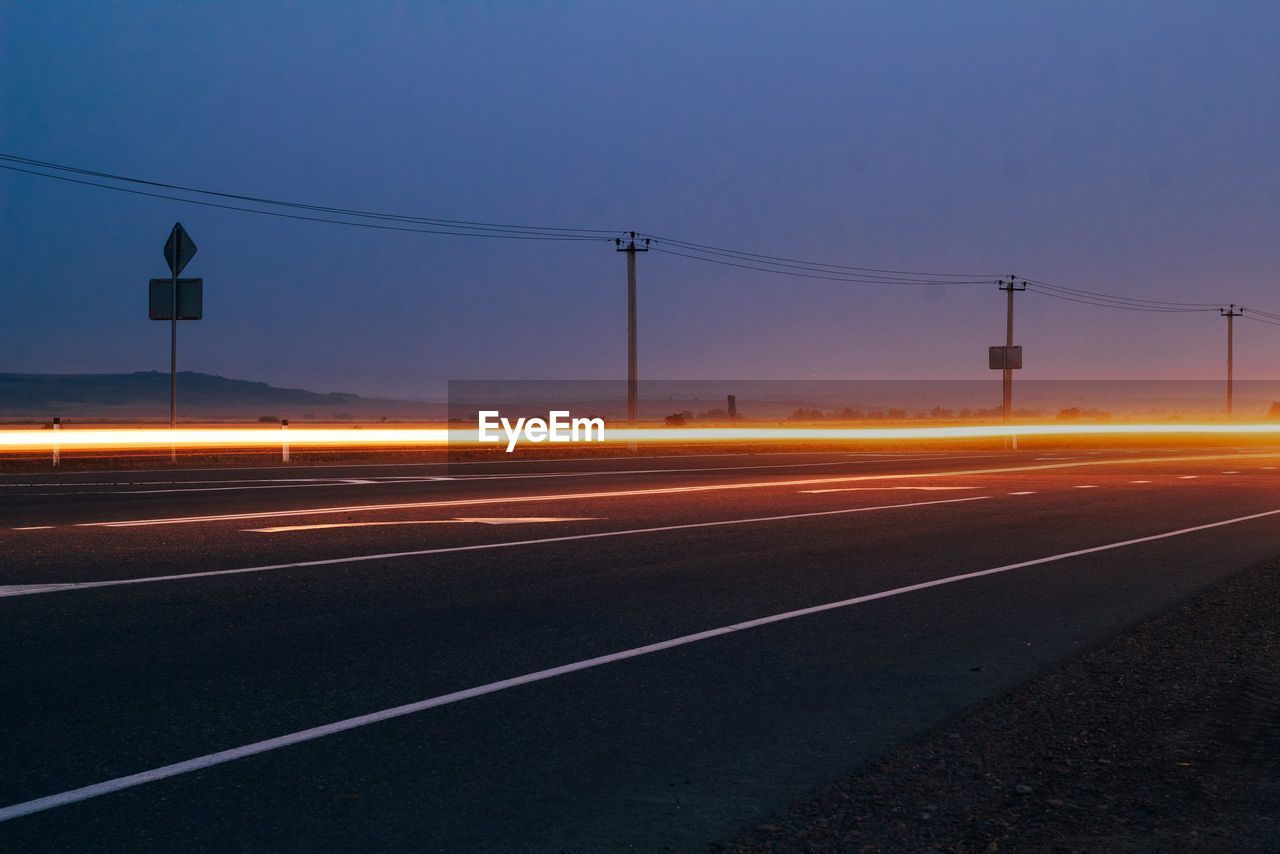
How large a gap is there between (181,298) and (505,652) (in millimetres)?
28757

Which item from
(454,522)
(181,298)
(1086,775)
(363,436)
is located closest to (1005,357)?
(363,436)

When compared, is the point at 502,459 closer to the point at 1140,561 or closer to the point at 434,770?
the point at 1140,561

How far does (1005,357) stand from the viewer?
66000 mm

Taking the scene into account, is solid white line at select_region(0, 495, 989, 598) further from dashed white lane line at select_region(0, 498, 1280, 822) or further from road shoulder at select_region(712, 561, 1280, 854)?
road shoulder at select_region(712, 561, 1280, 854)

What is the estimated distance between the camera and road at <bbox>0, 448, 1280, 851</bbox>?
5000mm

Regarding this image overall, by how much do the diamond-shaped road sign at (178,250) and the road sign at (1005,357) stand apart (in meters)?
45.5

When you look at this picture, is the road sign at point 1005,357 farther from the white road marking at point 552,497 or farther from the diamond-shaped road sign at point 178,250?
the diamond-shaped road sign at point 178,250

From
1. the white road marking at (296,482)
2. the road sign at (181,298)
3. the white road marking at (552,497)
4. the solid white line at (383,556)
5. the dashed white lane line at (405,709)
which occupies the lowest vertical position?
the dashed white lane line at (405,709)

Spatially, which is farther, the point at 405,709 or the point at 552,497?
the point at 552,497

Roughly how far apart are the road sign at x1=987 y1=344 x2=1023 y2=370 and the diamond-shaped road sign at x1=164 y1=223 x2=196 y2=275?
45480mm

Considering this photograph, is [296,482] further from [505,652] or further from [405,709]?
[405,709]

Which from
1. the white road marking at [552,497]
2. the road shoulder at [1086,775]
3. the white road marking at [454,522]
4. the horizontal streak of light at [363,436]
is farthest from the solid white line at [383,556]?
the horizontal streak of light at [363,436]

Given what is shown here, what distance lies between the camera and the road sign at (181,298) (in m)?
33.5

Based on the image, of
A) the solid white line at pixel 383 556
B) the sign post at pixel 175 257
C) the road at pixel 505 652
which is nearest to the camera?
the road at pixel 505 652
